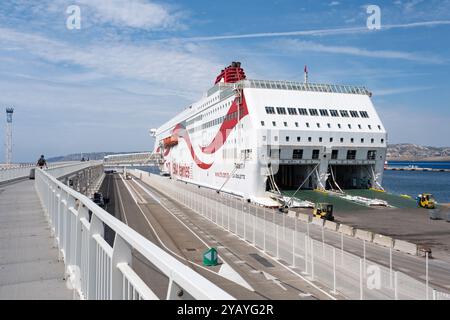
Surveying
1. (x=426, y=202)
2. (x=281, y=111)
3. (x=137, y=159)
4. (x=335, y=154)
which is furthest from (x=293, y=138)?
(x=137, y=159)

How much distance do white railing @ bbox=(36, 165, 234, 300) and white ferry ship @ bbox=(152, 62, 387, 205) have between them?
31.6m

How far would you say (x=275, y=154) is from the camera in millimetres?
37719

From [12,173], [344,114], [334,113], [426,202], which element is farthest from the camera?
[344,114]

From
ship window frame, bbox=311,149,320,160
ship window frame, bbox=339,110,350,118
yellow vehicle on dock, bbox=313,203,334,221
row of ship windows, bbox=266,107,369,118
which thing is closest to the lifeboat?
row of ship windows, bbox=266,107,369,118

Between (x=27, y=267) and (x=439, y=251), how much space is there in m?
21.4

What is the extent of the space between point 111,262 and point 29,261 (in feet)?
12.0

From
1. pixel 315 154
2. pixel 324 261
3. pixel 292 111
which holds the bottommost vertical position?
pixel 324 261

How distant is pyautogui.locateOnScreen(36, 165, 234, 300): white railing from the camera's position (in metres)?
2.28

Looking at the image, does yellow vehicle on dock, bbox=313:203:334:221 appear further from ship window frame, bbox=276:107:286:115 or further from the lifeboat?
the lifeboat

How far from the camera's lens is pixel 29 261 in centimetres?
638

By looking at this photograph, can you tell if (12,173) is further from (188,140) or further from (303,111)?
(188,140)
